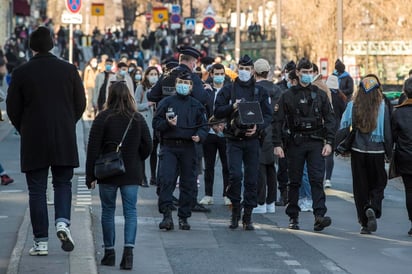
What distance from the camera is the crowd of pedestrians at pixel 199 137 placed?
36.3ft

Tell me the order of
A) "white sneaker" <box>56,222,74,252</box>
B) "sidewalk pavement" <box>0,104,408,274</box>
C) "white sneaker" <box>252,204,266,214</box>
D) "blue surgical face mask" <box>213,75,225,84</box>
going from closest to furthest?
"sidewalk pavement" <box>0,104,408,274</box>, "white sneaker" <box>56,222,74,252</box>, "white sneaker" <box>252,204,266,214</box>, "blue surgical face mask" <box>213,75,225,84</box>

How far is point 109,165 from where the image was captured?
→ 1098 centimetres

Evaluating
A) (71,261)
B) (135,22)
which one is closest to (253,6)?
(135,22)

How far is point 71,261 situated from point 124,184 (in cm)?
84

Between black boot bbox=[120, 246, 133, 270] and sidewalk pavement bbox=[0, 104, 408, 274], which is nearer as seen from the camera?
sidewalk pavement bbox=[0, 104, 408, 274]

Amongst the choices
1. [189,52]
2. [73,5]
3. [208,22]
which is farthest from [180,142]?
[208,22]

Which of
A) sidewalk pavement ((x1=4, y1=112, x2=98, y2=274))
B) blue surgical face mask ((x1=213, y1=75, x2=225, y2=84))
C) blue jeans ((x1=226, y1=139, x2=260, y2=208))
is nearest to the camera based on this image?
sidewalk pavement ((x1=4, y1=112, x2=98, y2=274))

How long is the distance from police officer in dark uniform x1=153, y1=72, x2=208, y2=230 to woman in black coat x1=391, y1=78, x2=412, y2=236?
6.77 feet

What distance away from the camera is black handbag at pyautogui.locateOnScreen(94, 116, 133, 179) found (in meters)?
11.0

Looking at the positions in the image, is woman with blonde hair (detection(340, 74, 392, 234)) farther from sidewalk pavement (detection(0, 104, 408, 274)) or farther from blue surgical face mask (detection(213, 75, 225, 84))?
blue surgical face mask (detection(213, 75, 225, 84))

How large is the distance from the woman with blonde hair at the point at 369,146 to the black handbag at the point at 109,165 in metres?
3.79

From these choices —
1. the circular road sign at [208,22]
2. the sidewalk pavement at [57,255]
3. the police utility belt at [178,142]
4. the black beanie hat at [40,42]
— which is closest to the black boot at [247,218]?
the police utility belt at [178,142]

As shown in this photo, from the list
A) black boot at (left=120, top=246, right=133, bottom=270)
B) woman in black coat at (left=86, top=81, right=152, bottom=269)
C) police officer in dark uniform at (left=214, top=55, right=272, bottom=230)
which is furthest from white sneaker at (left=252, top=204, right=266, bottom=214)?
black boot at (left=120, top=246, right=133, bottom=270)

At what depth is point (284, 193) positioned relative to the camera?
1716 cm
